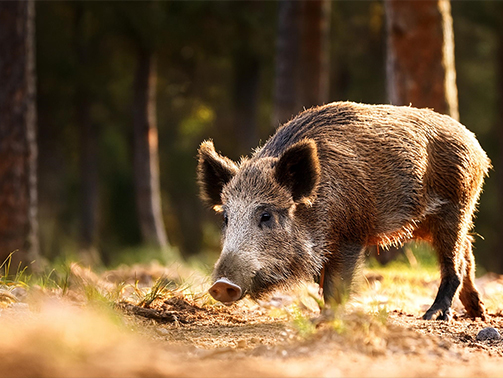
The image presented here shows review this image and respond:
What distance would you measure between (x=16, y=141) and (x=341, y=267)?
4.94 metres

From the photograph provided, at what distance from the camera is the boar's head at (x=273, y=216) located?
4770mm

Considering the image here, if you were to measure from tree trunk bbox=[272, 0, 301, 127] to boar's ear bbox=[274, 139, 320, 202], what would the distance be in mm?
6561

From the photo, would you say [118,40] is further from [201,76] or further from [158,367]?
[158,367]

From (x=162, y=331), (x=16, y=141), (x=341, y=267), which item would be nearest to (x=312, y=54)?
(x=16, y=141)

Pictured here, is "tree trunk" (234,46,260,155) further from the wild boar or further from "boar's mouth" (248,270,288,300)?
"boar's mouth" (248,270,288,300)

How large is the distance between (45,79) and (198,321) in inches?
605

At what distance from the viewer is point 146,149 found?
50.7 ft

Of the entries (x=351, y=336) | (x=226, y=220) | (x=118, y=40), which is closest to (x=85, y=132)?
(x=118, y=40)

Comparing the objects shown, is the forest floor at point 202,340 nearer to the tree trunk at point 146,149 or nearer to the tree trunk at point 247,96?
the tree trunk at point 146,149

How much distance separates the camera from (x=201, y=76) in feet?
65.3

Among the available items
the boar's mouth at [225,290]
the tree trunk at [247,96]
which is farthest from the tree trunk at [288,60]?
the tree trunk at [247,96]

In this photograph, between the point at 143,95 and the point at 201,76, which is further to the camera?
the point at 201,76

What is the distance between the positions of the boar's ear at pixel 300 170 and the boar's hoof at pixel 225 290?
101cm

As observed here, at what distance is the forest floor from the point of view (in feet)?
8.92
